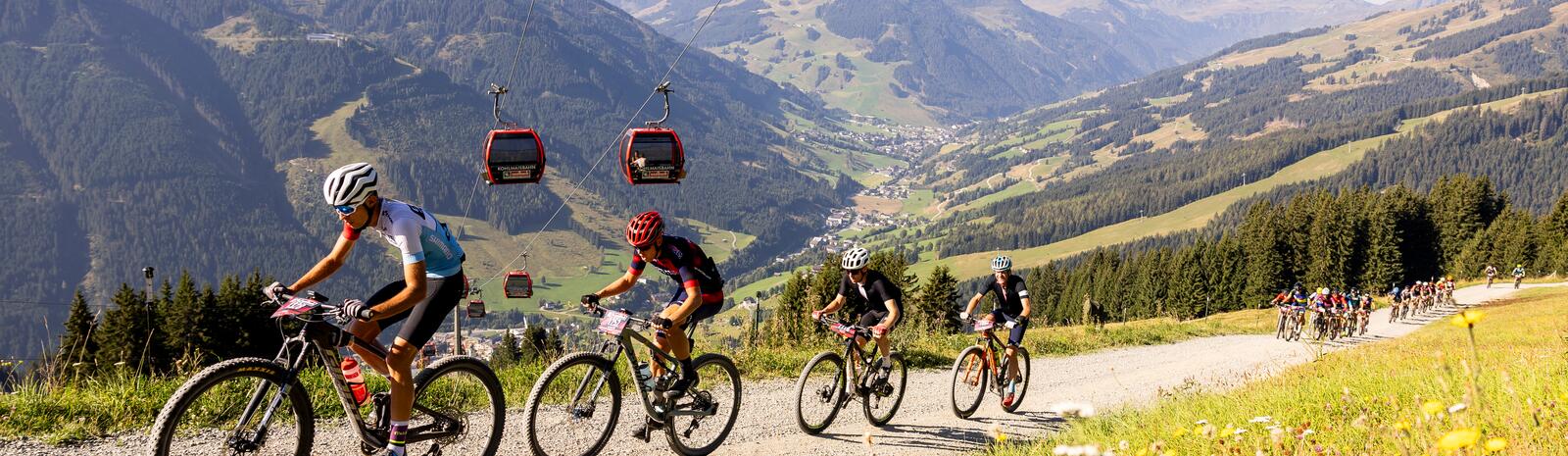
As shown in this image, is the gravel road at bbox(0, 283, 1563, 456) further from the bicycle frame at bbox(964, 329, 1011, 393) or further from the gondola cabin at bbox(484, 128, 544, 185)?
the gondola cabin at bbox(484, 128, 544, 185)

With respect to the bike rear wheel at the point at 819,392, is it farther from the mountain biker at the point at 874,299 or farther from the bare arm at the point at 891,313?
the bare arm at the point at 891,313

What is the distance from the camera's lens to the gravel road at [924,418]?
929 cm

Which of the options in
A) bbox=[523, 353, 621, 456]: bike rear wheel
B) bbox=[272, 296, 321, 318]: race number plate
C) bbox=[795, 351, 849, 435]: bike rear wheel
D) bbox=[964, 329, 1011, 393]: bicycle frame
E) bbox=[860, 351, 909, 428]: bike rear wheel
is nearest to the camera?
bbox=[272, 296, 321, 318]: race number plate

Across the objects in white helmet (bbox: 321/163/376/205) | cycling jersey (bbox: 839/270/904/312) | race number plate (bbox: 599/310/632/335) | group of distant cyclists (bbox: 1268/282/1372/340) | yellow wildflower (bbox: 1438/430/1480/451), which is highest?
white helmet (bbox: 321/163/376/205)

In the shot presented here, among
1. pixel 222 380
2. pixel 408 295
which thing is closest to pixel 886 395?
pixel 408 295

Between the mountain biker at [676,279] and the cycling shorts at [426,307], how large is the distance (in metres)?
1.48

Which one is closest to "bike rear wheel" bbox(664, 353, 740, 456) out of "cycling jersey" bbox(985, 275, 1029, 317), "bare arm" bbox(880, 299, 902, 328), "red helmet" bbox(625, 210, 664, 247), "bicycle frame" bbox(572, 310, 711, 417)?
"bicycle frame" bbox(572, 310, 711, 417)

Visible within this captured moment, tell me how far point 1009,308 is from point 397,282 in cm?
936

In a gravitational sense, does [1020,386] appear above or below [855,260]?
below

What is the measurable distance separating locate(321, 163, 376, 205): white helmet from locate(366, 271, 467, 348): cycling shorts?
2.54ft

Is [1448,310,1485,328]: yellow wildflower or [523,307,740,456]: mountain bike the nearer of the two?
[1448,310,1485,328]: yellow wildflower

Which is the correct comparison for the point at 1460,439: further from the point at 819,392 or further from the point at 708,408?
the point at 819,392

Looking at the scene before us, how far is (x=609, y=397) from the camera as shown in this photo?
9.23m

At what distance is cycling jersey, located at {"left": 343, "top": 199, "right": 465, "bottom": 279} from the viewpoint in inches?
277
